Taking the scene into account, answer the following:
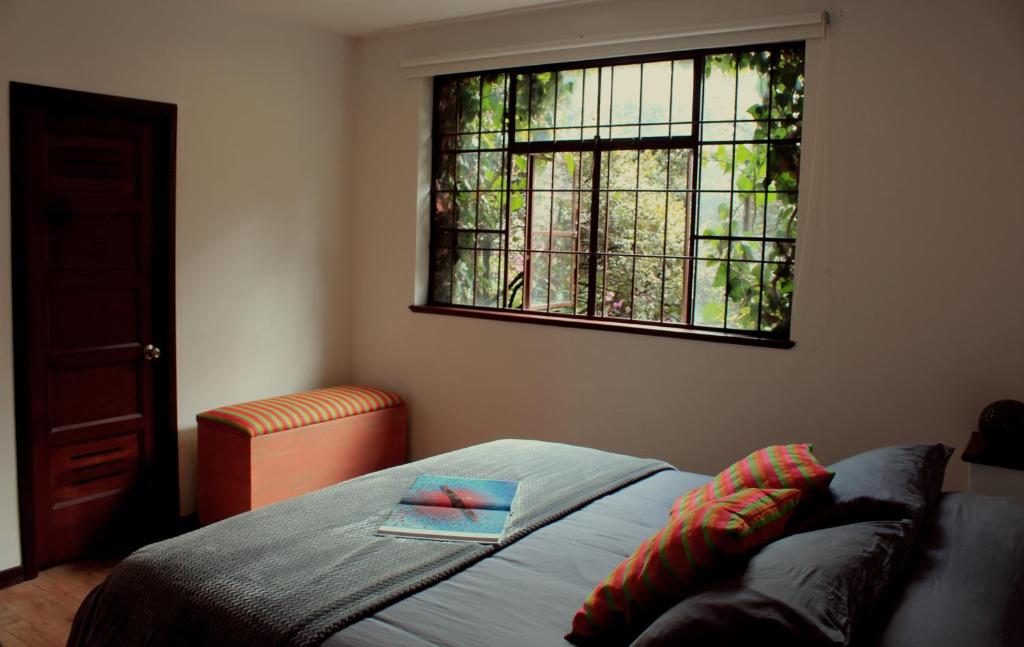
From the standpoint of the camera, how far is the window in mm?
3551

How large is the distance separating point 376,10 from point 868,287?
2562mm

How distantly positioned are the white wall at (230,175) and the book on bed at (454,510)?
1.83 meters

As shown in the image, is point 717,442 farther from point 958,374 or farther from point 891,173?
point 891,173

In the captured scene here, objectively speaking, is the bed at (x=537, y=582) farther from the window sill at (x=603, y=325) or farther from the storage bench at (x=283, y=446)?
the storage bench at (x=283, y=446)

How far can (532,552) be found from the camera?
7.15 feet

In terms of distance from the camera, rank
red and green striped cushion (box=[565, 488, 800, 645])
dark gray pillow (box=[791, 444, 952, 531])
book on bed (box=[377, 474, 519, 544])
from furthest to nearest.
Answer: book on bed (box=[377, 474, 519, 544]) → dark gray pillow (box=[791, 444, 952, 531]) → red and green striped cushion (box=[565, 488, 800, 645])

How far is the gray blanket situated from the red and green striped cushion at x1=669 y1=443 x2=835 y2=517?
40cm

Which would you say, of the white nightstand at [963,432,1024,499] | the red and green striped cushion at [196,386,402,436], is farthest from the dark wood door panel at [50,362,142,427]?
the white nightstand at [963,432,1024,499]

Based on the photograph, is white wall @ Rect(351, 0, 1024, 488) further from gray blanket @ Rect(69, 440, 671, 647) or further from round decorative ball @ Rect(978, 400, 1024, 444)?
gray blanket @ Rect(69, 440, 671, 647)

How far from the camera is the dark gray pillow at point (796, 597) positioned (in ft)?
4.69

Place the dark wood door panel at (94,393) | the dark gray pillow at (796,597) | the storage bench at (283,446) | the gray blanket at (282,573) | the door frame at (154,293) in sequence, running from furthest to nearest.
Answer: the storage bench at (283,446)
the dark wood door panel at (94,393)
the door frame at (154,293)
the gray blanket at (282,573)
the dark gray pillow at (796,597)

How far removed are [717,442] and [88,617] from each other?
2.47 metres

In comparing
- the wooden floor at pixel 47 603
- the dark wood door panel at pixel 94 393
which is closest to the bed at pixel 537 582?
the wooden floor at pixel 47 603

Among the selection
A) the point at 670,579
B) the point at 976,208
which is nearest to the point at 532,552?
the point at 670,579
